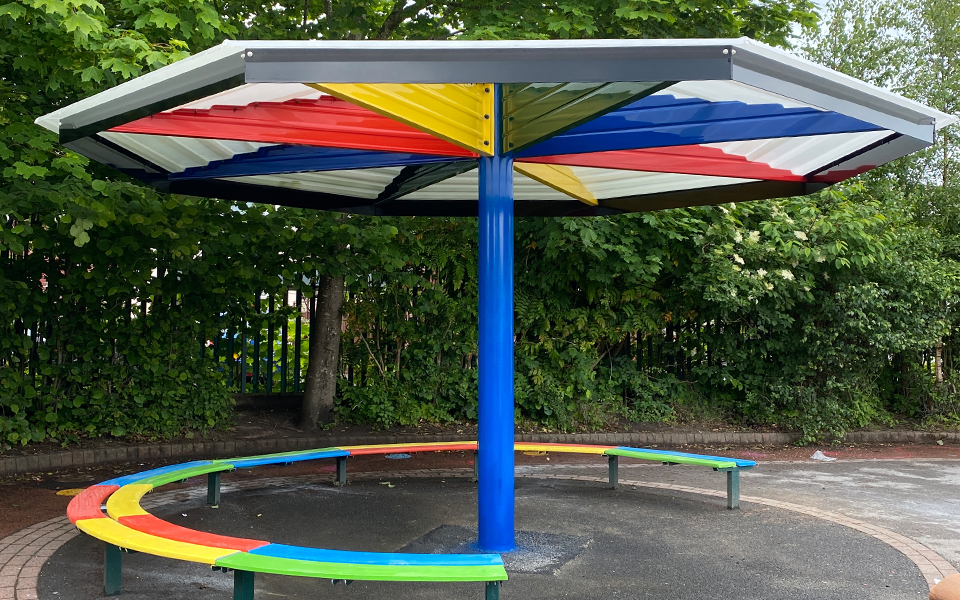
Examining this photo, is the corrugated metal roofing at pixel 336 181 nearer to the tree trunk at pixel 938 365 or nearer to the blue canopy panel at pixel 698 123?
the blue canopy panel at pixel 698 123

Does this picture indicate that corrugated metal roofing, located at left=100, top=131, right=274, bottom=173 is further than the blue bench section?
No

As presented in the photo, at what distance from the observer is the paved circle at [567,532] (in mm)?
5012

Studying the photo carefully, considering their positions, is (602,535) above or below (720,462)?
below

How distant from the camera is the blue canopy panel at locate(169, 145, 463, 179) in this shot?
20.4 ft

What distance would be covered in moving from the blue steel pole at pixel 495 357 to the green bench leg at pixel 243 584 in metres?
2.03

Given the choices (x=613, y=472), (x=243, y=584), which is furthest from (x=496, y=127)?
(x=613, y=472)

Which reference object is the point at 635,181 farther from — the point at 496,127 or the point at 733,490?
the point at 733,490

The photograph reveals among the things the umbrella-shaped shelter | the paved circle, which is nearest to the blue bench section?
the paved circle

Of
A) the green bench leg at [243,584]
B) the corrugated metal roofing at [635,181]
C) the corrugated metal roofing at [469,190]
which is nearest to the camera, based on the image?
the green bench leg at [243,584]

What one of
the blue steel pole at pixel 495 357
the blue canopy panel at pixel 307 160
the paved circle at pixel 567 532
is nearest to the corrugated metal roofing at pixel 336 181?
the blue canopy panel at pixel 307 160

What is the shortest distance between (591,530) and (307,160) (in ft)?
12.1

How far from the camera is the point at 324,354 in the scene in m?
11.4

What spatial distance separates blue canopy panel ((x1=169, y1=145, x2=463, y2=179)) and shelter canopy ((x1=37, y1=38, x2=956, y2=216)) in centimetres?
1

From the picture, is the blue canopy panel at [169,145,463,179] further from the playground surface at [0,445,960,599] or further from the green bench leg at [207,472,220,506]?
the playground surface at [0,445,960,599]
